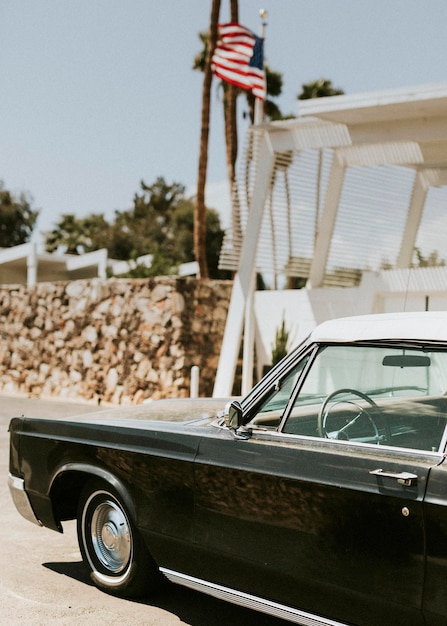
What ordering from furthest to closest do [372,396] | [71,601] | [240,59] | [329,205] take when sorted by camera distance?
1. [329,205]
2. [240,59]
3. [71,601]
4. [372,396]

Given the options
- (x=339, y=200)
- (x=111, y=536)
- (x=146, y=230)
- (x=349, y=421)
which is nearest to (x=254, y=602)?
(x=349, y=421)

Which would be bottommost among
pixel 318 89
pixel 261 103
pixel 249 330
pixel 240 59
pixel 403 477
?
pixel 403 477

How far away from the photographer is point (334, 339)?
12.3ft

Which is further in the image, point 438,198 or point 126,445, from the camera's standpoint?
point 438,198

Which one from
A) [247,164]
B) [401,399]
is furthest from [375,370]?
[247,164]

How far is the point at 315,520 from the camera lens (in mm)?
3496

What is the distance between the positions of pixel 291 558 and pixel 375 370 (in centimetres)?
90

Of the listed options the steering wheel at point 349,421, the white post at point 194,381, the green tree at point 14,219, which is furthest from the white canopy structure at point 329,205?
the green tree at point 14,219

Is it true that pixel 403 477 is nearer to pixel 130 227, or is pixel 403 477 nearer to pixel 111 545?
pixel 111 545

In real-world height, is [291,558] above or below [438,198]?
below

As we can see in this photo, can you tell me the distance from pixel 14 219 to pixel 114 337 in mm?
44829

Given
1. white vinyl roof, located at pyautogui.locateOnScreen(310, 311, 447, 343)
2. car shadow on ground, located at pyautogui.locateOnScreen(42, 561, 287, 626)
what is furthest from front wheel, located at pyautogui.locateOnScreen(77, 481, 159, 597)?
white vinyl roof, located at pyautogui.locateOnScreen(310, 311, 447, 343)

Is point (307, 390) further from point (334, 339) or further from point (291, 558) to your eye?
point (291, 558)

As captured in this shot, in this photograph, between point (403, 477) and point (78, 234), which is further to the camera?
point (78, 234)
